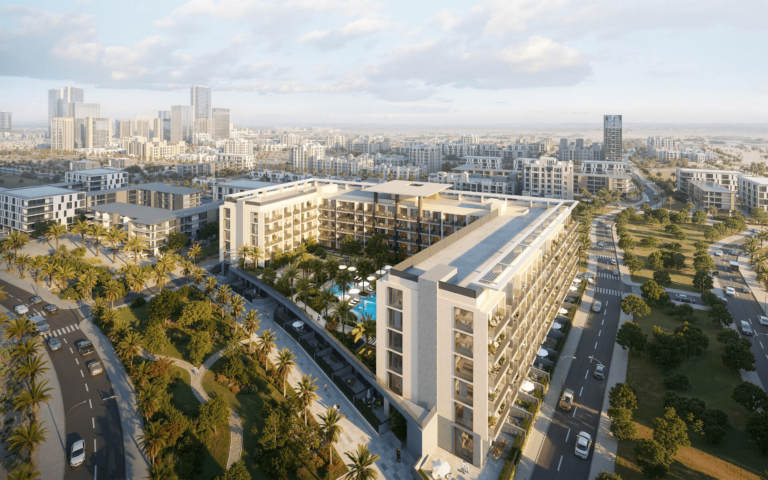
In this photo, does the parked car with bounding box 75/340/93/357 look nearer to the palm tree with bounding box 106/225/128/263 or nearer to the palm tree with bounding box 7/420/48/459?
the palm tree with bounding box 7/420/48/459

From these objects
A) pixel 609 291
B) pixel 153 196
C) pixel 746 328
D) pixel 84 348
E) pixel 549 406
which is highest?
pixel 153 196

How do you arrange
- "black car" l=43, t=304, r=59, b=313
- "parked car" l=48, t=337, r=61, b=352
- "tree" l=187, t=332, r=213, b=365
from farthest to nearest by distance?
"black car" l=43, t=304, r=59, b=313 < "parked car" l=48, t=337, r=61, b=352 < "tree" l=187, t=332, r=213, b=365

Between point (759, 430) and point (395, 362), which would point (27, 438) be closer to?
point (395, 362)

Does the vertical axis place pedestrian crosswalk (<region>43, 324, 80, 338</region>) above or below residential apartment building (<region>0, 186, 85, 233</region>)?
below

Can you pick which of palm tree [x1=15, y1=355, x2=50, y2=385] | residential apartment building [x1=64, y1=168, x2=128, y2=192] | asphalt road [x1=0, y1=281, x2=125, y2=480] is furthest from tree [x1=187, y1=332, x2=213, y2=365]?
residential apartment building [x1=64, y1=168, x2=128, y2=192]

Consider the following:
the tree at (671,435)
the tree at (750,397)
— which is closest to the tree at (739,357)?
the tree at (750,397)

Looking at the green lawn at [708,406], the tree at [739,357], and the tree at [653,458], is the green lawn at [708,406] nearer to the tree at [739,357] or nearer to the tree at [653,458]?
the tree at [653,458]

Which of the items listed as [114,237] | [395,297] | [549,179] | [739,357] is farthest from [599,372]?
[549,179]
